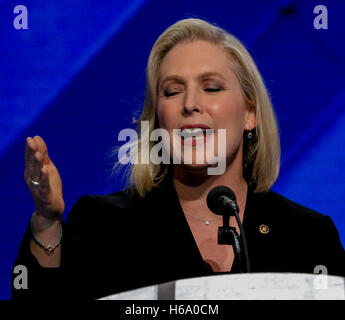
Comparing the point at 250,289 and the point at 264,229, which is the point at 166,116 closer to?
the point at 264,229

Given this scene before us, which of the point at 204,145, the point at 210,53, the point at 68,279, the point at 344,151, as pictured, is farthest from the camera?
the point at 344,151

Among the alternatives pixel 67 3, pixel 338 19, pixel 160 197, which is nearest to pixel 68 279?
pixel 160 197

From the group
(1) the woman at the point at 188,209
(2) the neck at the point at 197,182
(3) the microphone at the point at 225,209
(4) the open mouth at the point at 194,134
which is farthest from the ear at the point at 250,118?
(3) the microphone at the point at 225,209

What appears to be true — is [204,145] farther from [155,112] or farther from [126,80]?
[126,80]

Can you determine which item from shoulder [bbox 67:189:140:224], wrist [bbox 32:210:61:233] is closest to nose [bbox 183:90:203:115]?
shoulder [bbox 67:189:140:224]

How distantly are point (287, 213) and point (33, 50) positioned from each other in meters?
1.01

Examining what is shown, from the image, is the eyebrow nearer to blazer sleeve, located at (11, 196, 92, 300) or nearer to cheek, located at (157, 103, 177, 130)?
cheek, located at (157, 103, 177, 130)

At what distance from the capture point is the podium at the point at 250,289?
32.0 inches

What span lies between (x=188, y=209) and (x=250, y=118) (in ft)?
1.14

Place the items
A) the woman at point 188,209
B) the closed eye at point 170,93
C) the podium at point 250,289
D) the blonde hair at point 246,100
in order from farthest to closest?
the blonde hair at point 246,100
the closed eye at point 170,93
the woman at point 188,209
the podium at point 250,289

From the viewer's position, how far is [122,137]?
197cm

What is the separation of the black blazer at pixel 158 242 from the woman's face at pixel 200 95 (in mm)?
196

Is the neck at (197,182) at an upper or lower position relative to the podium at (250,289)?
upper

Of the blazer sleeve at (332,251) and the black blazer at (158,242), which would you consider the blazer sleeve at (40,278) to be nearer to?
the black blazer at (158,242)
